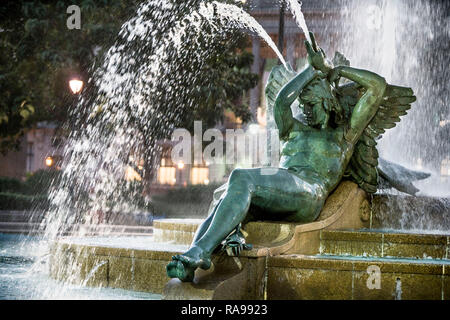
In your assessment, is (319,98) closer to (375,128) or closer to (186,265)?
(375,128)

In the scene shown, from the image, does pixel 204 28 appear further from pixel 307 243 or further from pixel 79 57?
pixel 307 243

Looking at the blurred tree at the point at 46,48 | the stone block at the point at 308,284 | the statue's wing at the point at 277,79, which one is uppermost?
the blurred tree at the point at 46,48

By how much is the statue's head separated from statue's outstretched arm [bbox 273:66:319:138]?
0.16 metres

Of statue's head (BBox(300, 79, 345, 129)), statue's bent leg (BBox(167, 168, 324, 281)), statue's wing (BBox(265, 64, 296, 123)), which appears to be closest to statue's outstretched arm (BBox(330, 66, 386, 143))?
statue's head (BBox(300, 79, 345, 129))

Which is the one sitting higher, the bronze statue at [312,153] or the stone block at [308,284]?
the bronze statue at [312,153]

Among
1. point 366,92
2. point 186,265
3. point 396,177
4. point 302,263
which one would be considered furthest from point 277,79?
point 186,265

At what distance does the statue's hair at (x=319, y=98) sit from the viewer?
6.62 meters

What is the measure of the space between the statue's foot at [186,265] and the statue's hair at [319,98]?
2318mm

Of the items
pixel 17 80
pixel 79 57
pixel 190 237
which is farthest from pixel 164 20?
pixel 190 237

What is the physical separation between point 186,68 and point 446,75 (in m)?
8.28

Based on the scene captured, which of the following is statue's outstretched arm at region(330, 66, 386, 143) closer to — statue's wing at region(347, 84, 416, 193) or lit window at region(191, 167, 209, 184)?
statue's wing at region(347, 84, 416, 193)

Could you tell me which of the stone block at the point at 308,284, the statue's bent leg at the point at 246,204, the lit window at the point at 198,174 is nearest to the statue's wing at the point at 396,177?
the statue's bent leg at the point at 246,204

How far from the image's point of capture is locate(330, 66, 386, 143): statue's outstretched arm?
6.70 m

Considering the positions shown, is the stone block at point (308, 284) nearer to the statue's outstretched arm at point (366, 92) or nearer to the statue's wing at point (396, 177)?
the statue's outstretched arm at point (366, 92)
